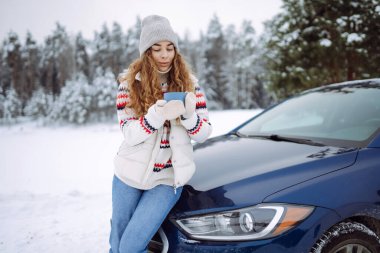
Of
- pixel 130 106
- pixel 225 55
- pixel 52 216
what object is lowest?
pixel 52 216

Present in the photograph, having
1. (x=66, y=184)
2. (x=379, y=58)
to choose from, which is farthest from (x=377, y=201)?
(x=379, y=58)

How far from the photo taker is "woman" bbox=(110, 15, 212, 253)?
1.87 metres

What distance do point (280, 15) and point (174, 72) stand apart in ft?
28.5

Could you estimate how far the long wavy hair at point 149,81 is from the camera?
207 centimetres

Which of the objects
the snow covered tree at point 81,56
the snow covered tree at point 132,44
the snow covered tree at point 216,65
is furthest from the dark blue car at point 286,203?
the snow covered tree at point 216,65

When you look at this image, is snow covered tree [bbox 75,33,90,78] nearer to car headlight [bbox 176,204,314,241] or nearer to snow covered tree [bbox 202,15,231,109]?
snow covered tree [bbox 202,15,231,109]

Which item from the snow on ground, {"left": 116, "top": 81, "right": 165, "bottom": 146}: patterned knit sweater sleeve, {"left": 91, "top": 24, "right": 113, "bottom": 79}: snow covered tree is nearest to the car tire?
{"left": 116, "top": 81, "right": 165, "bottom": 146}: patterned knit sweater sleeve

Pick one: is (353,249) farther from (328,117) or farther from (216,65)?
(216,65)

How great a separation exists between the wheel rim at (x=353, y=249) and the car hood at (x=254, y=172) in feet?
1.35

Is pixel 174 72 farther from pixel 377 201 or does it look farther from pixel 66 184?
pixel 66 184

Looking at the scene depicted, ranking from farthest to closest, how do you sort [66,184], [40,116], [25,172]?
[40,116] < [25,172] < [66,184]

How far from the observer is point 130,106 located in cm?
208

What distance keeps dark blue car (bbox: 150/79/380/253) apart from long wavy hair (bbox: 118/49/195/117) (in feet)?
1.95

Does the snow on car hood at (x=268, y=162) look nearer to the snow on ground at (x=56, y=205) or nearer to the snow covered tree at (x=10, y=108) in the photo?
the snow on ground at (x=56, y=205)
